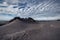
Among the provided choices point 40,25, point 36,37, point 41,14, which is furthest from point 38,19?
point 36,37

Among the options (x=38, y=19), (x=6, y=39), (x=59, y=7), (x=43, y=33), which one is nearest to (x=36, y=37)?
(x=43, y=33)

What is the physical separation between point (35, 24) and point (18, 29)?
12 cm

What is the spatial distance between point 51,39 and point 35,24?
176 mm

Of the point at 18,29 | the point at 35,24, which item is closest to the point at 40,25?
the point at 35,24

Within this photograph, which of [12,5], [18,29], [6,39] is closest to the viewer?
[6,39]

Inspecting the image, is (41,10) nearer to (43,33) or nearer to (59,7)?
(59,7)

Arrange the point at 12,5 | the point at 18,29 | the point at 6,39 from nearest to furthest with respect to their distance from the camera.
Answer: the point at 6,39, the point at 18,29, the point at 12,5

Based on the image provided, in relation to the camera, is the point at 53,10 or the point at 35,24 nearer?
the point at 35,24

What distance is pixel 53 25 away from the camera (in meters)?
0.83

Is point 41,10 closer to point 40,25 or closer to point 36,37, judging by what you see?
point 40,25

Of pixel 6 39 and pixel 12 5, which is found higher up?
pixel 12 5

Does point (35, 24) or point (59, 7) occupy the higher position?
point (59, 7)

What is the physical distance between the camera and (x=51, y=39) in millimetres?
714

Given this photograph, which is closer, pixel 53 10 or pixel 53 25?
pixel 53 25
